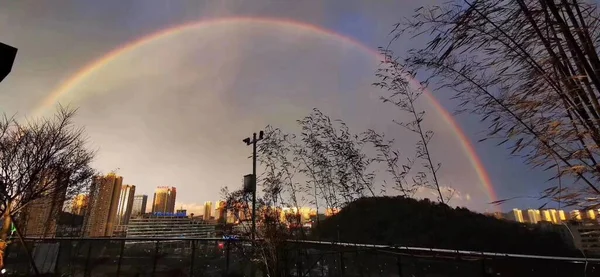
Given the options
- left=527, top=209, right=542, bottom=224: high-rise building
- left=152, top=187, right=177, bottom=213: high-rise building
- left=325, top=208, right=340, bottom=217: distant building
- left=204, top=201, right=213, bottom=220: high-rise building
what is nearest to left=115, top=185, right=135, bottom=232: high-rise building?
left=152, top=187, right=177, bottom=213: high-rise building

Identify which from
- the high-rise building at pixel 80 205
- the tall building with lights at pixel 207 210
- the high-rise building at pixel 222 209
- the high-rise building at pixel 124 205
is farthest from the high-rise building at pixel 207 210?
the high-rise building at pixel 124 205

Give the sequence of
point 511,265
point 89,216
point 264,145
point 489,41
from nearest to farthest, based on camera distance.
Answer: point 489,41 < point 511,265 < point 264,145 < point 89,216

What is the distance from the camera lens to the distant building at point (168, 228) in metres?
8.18

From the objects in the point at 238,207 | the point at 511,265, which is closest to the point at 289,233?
the point at 238,207

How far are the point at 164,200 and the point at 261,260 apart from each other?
16.2 metres

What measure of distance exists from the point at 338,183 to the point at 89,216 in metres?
17.2

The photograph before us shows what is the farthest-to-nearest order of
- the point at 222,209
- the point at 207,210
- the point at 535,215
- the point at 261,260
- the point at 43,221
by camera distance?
1. the point at 43,221
2. the point at 207,210
3. the point at 222,209
4. the point at 261,260
5. the point at 535,215

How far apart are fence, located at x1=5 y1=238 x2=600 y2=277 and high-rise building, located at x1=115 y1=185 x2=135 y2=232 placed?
1138 centimetres

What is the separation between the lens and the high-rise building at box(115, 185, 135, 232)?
1912 cm

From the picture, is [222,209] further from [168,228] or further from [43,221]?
[43,221]

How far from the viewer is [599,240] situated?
1352 mm

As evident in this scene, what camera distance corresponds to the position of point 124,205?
1995 cm

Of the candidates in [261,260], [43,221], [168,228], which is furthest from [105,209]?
[261,260]

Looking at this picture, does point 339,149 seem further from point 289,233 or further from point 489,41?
point 489,41
